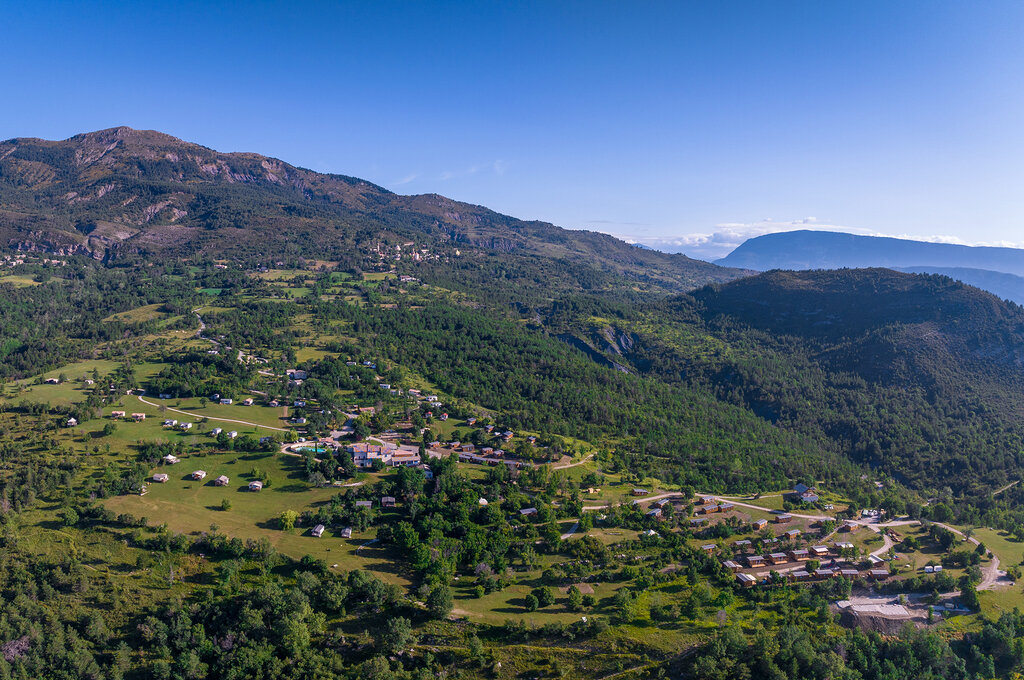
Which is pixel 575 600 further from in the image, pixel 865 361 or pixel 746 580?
pixel 865 361

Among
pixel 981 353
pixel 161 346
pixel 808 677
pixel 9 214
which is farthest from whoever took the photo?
pixel 9 214

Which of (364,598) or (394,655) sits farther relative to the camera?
(364,598)

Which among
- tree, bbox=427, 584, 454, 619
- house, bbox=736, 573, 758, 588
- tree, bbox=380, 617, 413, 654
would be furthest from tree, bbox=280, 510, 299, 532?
house, bbox=736, 573, 758, 588

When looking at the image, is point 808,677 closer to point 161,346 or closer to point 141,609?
point 141,609

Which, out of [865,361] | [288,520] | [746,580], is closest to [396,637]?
[288,520]

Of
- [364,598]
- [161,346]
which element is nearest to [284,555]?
[364,598]

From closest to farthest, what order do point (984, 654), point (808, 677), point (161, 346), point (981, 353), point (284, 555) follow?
point (808, 677), point (984, 654), point (284, 555), point (161, 346), point (981, 353)

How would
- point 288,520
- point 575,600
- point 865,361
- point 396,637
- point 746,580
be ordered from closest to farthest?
point 396,637
point 575,600
point 746,580
point 288,520
point 865,361
